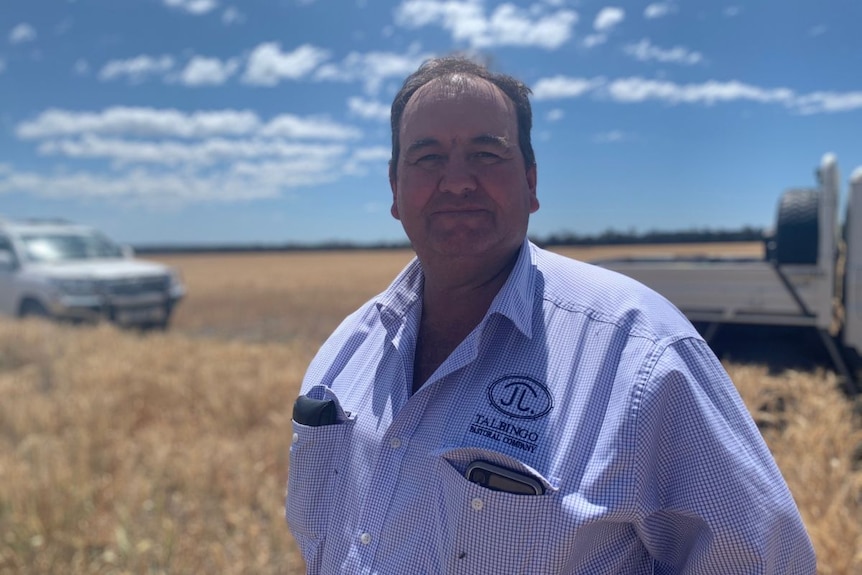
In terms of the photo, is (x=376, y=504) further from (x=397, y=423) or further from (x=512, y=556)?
(x=512, y=556)

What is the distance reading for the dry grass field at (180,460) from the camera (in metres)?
3.71

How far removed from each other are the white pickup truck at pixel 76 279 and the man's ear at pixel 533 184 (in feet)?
37.7

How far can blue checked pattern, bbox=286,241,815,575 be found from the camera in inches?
53.6

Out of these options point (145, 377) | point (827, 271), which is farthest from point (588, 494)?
point (827, 271)

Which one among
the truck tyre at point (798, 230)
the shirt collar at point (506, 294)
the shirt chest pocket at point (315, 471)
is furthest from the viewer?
the truck tyre at point (798, 230)

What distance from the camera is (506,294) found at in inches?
64.2

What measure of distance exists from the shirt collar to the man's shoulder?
43 millimetres

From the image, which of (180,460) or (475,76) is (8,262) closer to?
Answer: (180,460)

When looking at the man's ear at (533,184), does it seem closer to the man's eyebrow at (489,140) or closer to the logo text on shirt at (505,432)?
the man's eyebrow at (489,140)

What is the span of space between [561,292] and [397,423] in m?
0.48

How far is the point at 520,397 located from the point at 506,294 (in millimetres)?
248

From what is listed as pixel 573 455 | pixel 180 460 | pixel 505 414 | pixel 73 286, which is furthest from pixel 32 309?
pixel 573 455

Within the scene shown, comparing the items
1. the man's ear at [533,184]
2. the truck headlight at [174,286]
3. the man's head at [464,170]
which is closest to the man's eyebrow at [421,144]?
the man's head at [464,170]

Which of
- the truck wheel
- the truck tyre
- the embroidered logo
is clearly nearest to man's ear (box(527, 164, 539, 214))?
the embroidered logo
